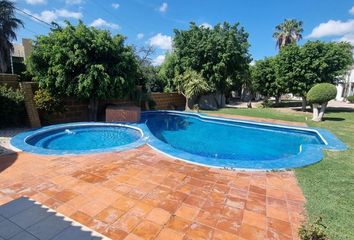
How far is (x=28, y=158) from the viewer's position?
18.7 feet

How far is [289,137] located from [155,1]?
1262cm

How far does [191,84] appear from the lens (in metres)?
18.1

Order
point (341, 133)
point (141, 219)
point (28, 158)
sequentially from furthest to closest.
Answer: point (341, 133) < point (28, 158) < point (141, 219)

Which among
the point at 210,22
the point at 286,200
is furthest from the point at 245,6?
the point at 286,200

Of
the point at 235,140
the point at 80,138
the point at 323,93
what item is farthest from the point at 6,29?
the point at 323,93

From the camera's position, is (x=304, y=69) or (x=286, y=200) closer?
(x=286, y=200)

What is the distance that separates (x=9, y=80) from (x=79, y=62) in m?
3.02

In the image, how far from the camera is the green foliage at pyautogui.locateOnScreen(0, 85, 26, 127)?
8555mm

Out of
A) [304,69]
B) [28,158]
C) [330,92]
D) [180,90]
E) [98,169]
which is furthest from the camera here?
[180,90]

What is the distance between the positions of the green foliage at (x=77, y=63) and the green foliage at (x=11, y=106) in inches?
47.4

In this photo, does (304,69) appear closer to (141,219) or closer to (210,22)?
(210,22)

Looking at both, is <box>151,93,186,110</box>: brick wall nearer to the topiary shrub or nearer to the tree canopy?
the tree canopy

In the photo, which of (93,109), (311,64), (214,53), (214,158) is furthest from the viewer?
(214,53)

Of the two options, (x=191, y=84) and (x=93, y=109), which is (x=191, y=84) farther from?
(x=93, y=109)
